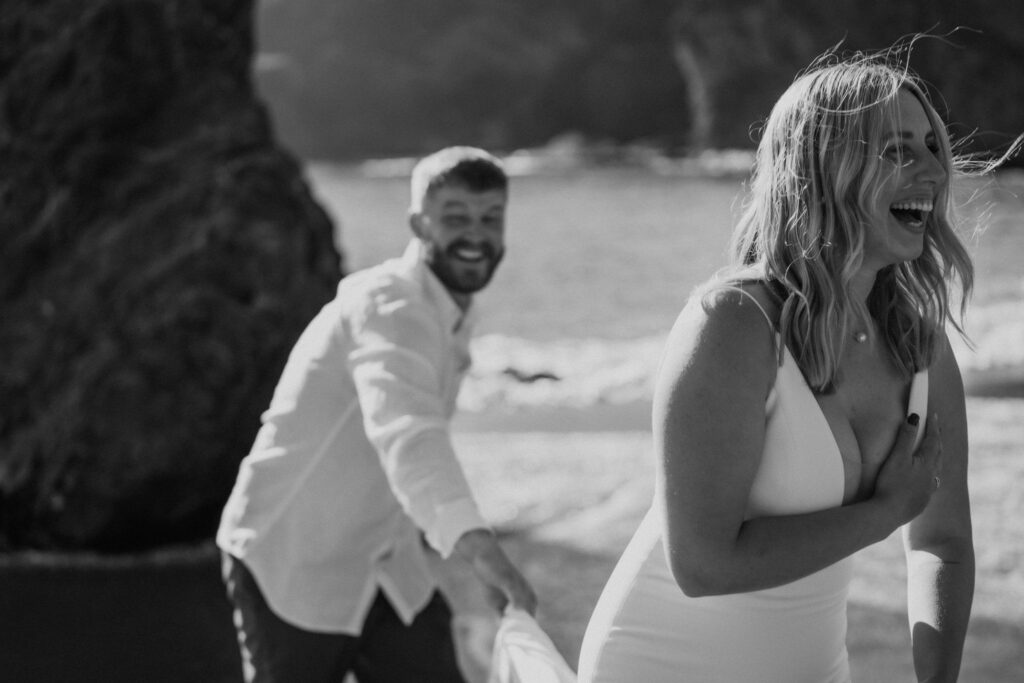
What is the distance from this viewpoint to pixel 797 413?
1662mm

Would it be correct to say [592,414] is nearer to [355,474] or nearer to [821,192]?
[355,474]

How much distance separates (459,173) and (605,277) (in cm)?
2116

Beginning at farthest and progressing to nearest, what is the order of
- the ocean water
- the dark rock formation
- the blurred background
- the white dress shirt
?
1. the blurred background
2. the ocean water
3. the dark rock formation
4. the white dress shirt

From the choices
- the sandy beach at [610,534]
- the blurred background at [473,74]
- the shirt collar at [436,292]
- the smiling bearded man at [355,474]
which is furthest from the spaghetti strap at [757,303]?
the blurred background at [473,74]

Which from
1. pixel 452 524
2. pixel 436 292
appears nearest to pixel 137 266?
pixel 436 292

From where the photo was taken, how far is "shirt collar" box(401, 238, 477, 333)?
2.71 metres

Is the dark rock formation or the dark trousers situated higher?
the dark trousers

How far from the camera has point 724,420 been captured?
162cm

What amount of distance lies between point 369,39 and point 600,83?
17.4 m

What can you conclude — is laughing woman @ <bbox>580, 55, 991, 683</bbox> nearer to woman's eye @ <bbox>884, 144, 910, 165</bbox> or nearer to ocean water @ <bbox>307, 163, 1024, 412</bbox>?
woman's eye @ <bbox>884, 144, 910, 165</bbox>

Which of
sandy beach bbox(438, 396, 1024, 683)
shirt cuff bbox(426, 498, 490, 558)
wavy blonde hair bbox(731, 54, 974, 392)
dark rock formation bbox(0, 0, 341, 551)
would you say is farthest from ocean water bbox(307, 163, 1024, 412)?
dark rock formation bbox(0, 0, 341, 551)

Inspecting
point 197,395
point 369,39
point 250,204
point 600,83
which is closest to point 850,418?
point 197,395

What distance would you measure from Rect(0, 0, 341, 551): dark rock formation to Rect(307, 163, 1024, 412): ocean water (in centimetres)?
241

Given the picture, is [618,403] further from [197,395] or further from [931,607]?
[931,607]
